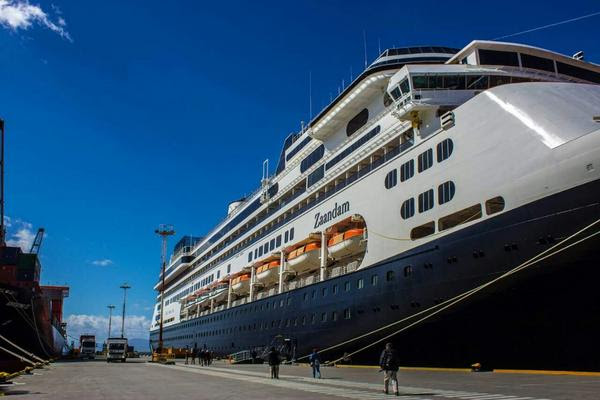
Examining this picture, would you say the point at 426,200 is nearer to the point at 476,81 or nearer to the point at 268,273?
the point at 476,81

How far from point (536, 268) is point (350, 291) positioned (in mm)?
10263

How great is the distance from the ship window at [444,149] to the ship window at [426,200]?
4.47ft

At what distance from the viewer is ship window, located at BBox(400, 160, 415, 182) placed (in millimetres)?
22453

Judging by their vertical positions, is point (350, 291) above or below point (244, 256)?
below

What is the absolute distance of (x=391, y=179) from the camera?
24.0m

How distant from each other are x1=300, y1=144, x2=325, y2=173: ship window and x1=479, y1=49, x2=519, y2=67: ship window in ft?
42.5

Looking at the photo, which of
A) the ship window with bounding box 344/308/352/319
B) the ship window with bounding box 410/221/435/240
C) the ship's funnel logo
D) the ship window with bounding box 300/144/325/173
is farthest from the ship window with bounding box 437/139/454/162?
the ship window with bounding box 300/144/325/173

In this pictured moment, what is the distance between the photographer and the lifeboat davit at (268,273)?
3722 cm

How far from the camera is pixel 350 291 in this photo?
24.5 meters

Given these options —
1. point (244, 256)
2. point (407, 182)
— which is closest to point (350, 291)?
point (407, 182)

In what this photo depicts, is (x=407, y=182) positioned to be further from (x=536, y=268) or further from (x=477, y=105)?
(x=536, y=268)

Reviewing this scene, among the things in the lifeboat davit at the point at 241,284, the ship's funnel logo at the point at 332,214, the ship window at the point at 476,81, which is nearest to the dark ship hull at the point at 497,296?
the ship's funnel logo at the point at 332,214

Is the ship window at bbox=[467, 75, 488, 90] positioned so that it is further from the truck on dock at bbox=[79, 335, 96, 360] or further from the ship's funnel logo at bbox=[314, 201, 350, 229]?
the truck on dock at bbox=[79, 335, 96, 360]

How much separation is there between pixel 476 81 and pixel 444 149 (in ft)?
14.9
